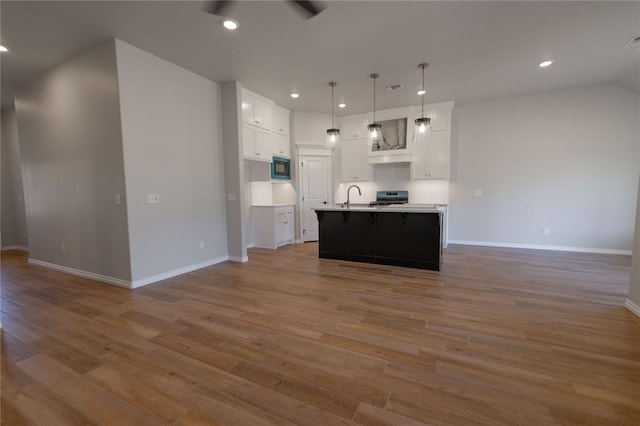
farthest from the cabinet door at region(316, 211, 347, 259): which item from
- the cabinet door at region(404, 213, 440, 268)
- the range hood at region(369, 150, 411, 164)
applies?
the range hood at region(369, 150, 411, 164)

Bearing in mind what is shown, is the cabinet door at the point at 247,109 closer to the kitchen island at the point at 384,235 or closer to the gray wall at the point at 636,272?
the kitchen island at the point at 384,235

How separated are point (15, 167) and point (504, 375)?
8764 mm

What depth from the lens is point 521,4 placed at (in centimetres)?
250

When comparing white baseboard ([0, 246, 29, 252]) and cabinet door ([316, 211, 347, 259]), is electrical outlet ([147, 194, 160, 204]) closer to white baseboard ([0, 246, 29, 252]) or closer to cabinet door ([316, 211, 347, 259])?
cabinet door ([316, 211, 347, 259])

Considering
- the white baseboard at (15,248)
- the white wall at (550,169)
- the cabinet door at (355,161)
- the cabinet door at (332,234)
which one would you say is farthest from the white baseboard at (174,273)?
the white wall at (550,169)

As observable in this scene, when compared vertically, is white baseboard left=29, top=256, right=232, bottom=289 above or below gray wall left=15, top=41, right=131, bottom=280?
below

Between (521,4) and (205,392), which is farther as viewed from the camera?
(521,4)

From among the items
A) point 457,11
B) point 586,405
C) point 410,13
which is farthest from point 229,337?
point 457,11

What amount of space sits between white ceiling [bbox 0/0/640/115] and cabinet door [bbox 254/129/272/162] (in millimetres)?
977

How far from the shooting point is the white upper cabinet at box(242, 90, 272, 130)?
4.66m

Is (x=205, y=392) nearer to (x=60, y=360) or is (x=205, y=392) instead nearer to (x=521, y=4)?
(x=60, y=360)

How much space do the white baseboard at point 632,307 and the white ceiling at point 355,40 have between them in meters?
2.86

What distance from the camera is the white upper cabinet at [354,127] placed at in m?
6.09

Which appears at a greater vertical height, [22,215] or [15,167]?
[15,167]
